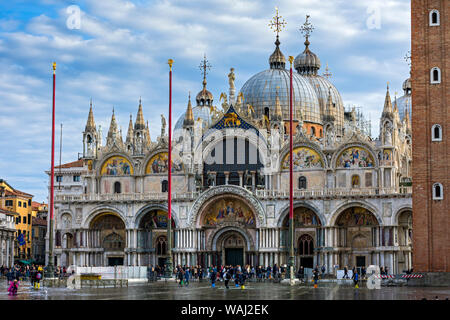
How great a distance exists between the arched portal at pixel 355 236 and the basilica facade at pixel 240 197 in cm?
8

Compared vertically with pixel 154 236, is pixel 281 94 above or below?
above

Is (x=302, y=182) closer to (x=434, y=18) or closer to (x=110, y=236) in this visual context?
(x=110, y=236)

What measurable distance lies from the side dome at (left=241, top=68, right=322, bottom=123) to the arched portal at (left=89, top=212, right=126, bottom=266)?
713 inches

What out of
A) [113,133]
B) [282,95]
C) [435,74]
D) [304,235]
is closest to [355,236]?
[304,235]

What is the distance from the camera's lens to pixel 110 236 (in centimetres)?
7506

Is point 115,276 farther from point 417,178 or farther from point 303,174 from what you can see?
point 303,174

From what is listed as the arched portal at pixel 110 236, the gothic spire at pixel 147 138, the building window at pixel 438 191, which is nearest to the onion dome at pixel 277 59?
the gothic spire at pixel 147 138

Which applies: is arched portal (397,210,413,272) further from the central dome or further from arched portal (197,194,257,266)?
the central dome

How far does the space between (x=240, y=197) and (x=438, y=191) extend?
70.7ft

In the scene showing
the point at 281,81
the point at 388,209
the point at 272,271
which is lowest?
the point at 272,271

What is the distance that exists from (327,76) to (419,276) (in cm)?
5418

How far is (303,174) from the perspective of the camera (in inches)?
2778

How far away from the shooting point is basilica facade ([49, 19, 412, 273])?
6725 centimetres

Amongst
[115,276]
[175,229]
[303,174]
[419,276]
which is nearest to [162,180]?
[175,229]
